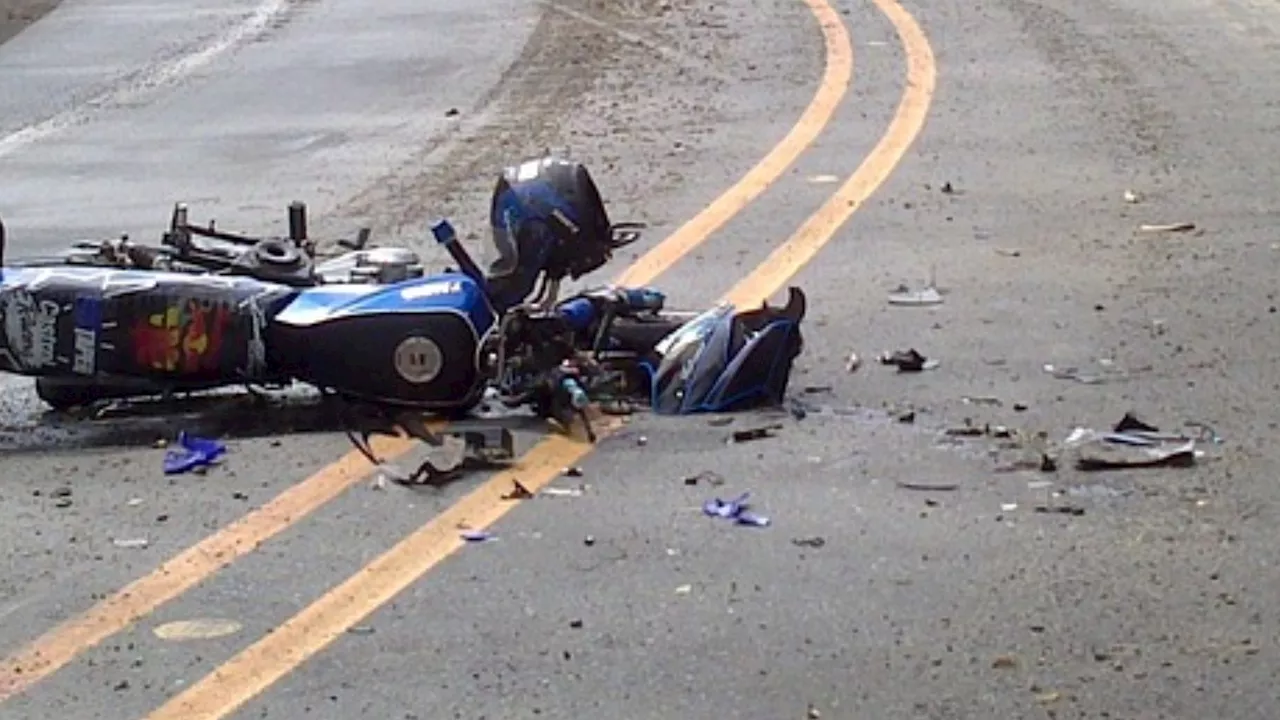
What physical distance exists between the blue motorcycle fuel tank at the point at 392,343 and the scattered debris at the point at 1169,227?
163 inches

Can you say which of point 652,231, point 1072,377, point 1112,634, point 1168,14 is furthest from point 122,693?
point 1168,14

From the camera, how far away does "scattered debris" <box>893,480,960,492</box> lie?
6786mm

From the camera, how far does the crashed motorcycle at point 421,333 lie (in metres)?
7.45

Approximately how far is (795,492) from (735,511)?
253mm

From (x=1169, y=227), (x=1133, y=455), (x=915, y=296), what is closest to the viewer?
(x=1133, y=455)

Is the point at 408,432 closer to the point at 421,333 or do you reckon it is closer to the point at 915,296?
the point at 421,333

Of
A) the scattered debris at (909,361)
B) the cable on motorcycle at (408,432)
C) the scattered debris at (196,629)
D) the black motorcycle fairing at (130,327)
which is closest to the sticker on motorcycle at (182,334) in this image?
the black motorcycle fairing at (130,327)

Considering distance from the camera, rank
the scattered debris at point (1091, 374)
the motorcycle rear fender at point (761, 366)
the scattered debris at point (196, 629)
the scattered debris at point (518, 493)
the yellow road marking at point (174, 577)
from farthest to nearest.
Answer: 1. the scattered debris at point (1091, 374)
2. the motorcycle rear fender at point (761, 366)
3. the scattered debris at point (518, 493)
4. the scattered debris at point (196, 629)
5. the yellow road marking at point (174, 577)

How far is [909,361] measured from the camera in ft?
27.1

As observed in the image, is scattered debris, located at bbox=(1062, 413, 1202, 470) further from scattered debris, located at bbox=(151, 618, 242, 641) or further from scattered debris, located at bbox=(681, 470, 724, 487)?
scattered debris, located at bbox=(151, 618, 242, 641)

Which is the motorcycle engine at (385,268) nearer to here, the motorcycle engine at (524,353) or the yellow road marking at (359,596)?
the motorcycle engine at (524,353)

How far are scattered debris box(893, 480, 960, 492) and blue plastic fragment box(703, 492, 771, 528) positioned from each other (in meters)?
0.43

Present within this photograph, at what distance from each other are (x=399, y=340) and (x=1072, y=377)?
214 cm

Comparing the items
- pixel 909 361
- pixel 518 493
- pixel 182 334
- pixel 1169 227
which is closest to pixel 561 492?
pixel 518 493
